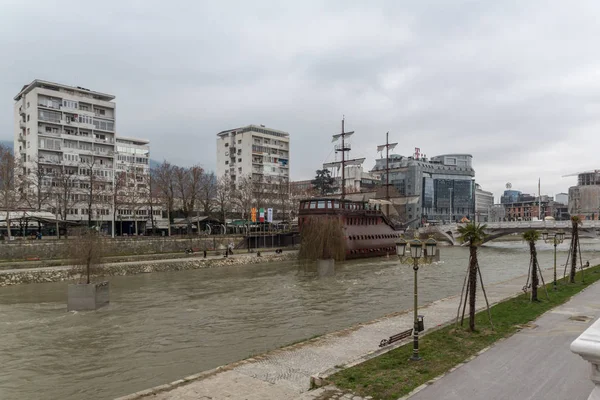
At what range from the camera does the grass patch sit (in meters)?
8.70

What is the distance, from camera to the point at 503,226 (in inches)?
2908

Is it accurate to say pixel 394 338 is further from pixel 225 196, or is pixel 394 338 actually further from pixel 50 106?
pixel 50 106

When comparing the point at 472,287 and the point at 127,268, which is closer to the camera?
the point at 472,287

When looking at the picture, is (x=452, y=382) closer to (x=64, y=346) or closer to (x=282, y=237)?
(x=64, y=346)

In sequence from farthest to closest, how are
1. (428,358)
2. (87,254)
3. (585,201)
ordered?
(585,201)
(87,254)
(428,358)

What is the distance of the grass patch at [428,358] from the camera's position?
870 centimetres

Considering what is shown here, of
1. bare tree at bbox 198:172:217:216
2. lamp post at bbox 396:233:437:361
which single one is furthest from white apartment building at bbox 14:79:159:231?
lamp post at bbox 396:233:437:361

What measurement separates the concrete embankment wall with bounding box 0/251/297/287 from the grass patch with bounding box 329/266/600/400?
19.1m

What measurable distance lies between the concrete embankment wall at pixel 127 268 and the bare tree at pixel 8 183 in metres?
14.8

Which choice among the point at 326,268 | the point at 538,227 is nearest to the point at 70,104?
the point at 326,268

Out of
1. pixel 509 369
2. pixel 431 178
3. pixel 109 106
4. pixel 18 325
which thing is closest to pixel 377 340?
pixel 509 369

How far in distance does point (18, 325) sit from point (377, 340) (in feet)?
52.4

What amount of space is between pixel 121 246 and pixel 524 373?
4686 centimetres

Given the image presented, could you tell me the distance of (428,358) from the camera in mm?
10539
